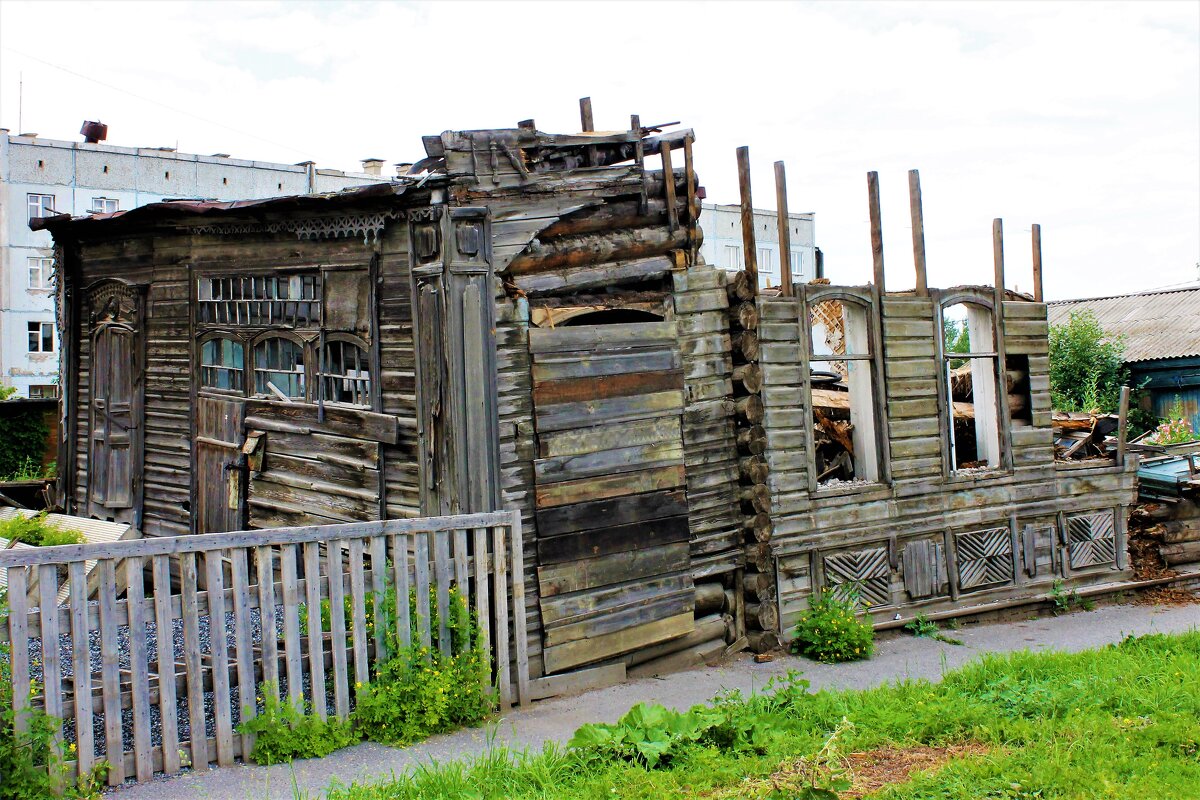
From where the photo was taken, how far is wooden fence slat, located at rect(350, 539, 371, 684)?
709 centimetres

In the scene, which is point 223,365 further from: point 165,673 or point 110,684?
point 110,684

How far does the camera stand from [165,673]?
20.6 ft

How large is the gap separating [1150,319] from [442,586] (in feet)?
92.3

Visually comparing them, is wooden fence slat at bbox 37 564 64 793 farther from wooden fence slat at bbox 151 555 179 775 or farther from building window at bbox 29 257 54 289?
building window at bbox 29 257 54 289

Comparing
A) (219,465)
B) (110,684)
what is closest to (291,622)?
(110,684)

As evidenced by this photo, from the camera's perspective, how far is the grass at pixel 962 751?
5746mm

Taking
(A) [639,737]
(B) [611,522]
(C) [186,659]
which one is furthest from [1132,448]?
(C) [186,659]

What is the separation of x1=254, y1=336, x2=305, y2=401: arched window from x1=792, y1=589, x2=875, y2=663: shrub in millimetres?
5713

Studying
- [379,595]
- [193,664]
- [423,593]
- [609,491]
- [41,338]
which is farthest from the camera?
[41,338]

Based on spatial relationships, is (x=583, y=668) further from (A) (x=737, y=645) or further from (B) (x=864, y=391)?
(B) (x=864, y=391)

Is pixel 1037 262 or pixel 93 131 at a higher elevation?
pixel 93 131

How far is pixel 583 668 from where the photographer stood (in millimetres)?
9164

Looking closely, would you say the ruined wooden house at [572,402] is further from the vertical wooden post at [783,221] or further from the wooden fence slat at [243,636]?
the wooden fence slat at [243,636]

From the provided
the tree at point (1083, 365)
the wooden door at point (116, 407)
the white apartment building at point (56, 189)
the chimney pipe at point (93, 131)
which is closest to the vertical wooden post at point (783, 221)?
the wooden door at point (116, 407)
